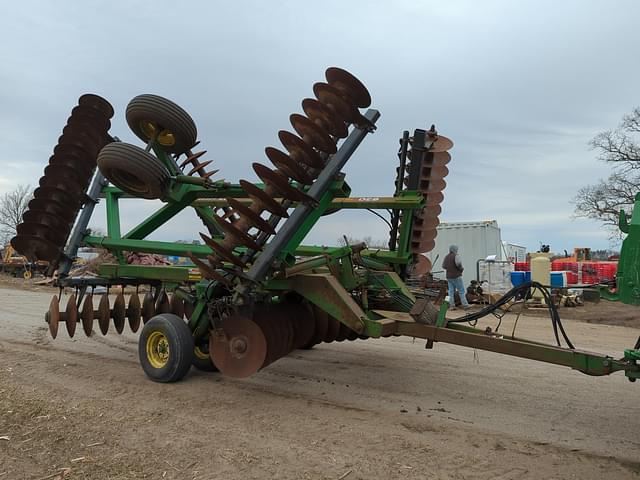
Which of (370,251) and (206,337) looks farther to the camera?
(370,251)

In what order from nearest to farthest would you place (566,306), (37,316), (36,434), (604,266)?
(36,434), (37,316), (566,306), (604,266)

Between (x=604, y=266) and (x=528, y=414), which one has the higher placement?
(x=604, y=266)

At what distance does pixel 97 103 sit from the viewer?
669cm

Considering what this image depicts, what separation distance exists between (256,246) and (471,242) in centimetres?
1455

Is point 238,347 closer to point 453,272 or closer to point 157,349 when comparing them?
point 157,349

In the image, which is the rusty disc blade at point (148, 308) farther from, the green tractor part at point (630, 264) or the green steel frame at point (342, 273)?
the green tractor part at point (630, 264)

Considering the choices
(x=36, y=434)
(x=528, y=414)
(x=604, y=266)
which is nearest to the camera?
(x=36, y=434)

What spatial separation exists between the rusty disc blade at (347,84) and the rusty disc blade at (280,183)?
3.31ft

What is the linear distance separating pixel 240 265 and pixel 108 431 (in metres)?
1.77

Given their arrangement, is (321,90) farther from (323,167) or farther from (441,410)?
(441,410)

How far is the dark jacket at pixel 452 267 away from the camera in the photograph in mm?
12977

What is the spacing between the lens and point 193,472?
3.33 m

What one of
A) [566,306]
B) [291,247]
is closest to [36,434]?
[291,247]

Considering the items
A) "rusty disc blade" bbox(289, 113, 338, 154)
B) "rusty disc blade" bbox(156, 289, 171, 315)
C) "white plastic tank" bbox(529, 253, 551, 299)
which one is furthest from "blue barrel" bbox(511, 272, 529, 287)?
"rusty disc blade" bbox(289, 113, 338, 154)
